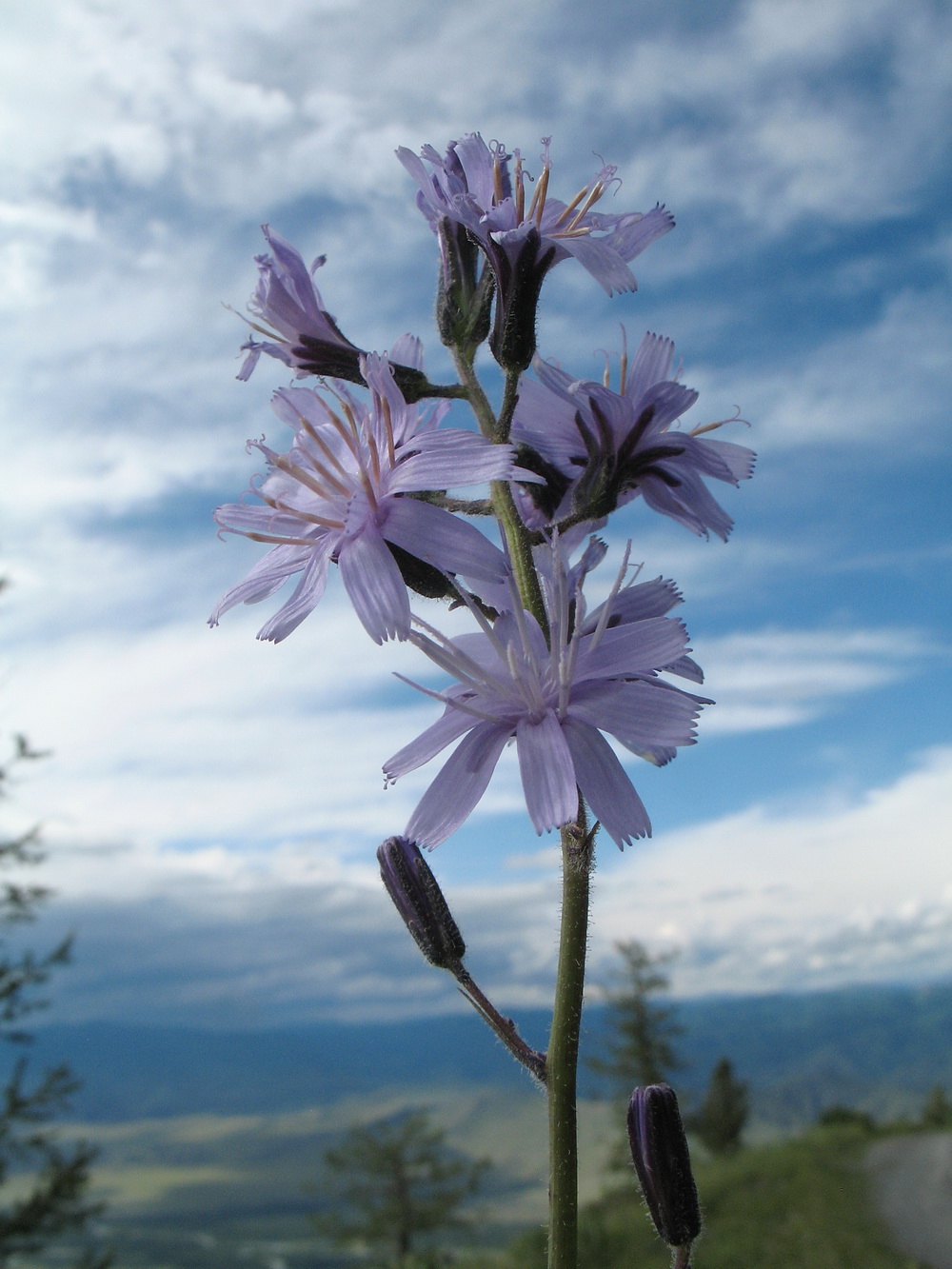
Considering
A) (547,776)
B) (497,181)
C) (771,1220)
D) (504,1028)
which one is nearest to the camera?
(547,776)

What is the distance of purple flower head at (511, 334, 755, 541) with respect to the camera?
6.72ft

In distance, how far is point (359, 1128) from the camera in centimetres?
2903

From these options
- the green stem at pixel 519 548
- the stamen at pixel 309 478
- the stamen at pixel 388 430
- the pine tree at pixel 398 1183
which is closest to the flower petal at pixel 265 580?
the stamen at pixel 309 478

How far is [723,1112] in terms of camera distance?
33.1 metres

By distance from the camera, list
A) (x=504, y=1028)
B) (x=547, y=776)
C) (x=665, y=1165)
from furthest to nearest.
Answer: (x=504, y=1028) → (x=665, y=1165) → (x=547, y=776)

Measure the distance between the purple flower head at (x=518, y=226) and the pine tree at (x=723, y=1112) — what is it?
113 feet

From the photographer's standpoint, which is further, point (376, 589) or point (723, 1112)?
point (723, 1112)

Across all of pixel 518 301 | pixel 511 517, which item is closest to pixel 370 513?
pixel 511 517

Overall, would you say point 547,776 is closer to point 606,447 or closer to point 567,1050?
point 567,1050

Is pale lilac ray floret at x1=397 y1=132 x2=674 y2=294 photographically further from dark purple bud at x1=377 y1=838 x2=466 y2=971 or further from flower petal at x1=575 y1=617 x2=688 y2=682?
dark purple bud at x1=377 y1=838 x2=466 y2=971

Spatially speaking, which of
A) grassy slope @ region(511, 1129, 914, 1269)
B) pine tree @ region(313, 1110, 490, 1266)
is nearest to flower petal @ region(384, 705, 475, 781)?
grassy slope @ region(511, 1129, 914, 1269)

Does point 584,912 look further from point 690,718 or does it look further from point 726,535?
point 726,535

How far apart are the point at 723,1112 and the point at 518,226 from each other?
36.3 metres

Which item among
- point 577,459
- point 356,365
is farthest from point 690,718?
point 356,365
